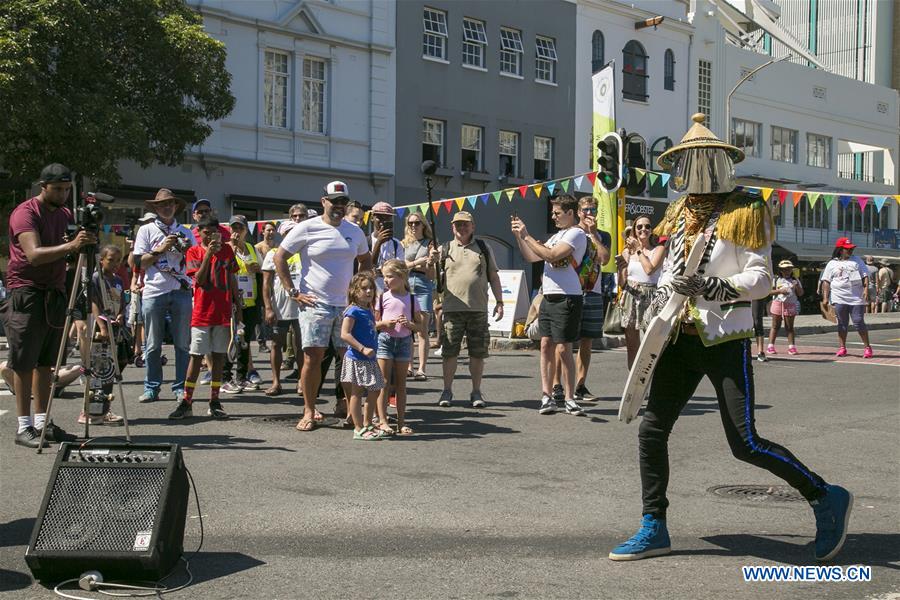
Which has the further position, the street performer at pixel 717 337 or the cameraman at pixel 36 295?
the cameraman at pixel 36 295

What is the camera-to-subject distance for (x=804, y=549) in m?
5.23

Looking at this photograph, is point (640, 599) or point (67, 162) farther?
point (67, 162)

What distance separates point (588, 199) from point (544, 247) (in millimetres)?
2261

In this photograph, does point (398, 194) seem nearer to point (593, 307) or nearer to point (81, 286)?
point (593, 307)

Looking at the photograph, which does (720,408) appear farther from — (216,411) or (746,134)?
(746,134)

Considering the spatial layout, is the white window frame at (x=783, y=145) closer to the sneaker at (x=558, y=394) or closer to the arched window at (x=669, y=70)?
the arched window at (x=669, y=70)

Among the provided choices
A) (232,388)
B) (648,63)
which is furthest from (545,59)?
(232,388)

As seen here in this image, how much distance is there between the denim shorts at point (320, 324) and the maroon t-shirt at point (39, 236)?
76.5 inches

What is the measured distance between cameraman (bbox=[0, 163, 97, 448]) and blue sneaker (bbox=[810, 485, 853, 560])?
5.11 meters

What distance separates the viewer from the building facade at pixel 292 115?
92.2 ft

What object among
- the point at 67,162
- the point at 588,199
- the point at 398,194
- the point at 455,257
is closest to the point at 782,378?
the point at 588,199

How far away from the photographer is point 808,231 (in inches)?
1951

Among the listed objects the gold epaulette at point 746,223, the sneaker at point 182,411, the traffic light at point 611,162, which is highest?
the traffic light at point 611,162

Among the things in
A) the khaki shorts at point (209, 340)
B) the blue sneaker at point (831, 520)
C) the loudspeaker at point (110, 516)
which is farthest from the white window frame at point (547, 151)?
the loudspeaker at point (110, 516)
